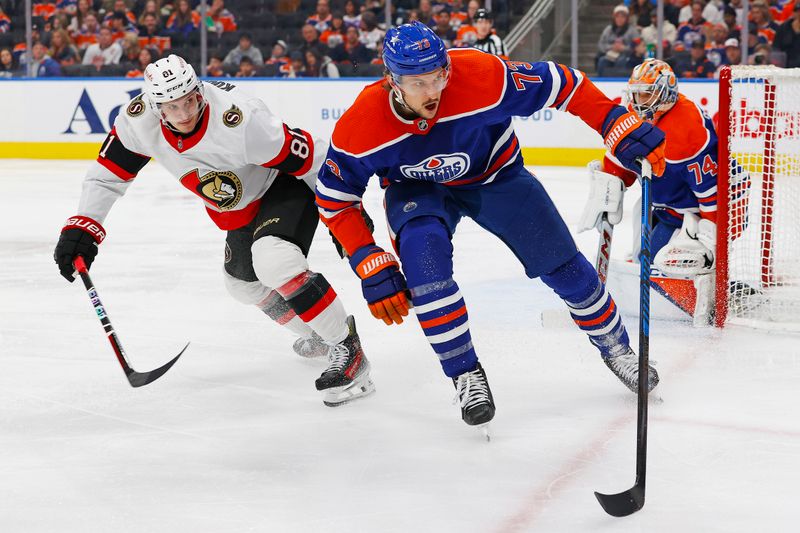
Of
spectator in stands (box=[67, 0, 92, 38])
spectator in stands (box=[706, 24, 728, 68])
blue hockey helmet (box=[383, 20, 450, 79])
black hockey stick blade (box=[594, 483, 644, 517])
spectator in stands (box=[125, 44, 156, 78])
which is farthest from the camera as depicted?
spectator in stands (box=[67, 0, 92, 38])

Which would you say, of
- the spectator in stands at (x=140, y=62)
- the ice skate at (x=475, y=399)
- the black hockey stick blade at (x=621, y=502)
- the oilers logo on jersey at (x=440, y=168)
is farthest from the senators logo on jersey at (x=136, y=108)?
the spectator in stands at (x=140, y=62)

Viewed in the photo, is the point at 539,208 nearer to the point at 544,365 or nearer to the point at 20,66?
the point at 544,365

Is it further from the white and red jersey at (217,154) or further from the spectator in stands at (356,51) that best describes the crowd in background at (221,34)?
the white and red jersey at (217,154)

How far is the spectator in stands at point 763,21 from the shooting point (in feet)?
26.2

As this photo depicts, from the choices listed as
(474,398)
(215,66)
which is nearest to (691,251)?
(474,398)

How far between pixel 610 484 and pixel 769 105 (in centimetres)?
201

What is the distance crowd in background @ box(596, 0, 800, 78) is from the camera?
7.98m

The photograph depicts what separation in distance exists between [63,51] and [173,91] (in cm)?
776

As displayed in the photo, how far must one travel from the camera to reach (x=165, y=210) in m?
6.29

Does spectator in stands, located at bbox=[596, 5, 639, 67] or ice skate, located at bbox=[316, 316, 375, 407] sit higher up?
ice skate, located at bbox=[316, 316, 375, 407]

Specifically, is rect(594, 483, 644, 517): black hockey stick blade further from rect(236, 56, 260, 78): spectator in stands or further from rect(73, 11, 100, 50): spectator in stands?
rect(73, 11, 100, 50): spectator in stands

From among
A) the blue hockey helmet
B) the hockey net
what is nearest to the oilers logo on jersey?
the blue hockey helmet

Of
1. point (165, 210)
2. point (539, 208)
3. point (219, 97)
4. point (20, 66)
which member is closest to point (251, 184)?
point (219, 97)

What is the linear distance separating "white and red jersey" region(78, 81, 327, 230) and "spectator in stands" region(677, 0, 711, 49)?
6.12m
